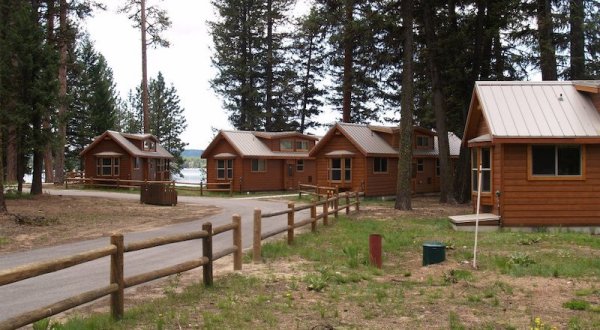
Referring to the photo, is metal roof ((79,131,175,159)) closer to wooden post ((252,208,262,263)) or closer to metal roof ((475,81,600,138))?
metal roof ((475,81,600,138))

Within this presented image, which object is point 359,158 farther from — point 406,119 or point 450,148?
point 450,148

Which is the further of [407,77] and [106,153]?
[106,153]

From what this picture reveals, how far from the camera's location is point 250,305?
771 centimetres

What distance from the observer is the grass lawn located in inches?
271

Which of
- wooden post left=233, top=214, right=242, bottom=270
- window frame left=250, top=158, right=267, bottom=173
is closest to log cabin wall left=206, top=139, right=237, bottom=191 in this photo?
window frame left=250, top=158, right=267, bottom=173

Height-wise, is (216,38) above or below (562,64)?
above

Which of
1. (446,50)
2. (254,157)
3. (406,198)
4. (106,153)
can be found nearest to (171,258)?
(406,198)

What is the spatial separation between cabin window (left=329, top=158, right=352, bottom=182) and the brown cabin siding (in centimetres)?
1696

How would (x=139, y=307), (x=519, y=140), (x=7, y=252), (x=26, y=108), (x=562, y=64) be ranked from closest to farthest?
1. (x=139, y=307)
2. (x=7, y=252)
3. (x=519, y=140)
4. (x=26, y=108)
5. (x=562, y=64)

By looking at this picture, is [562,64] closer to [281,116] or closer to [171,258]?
[171,258]

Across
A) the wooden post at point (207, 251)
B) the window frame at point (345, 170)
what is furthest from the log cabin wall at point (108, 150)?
the wooden post at point (207, 251)

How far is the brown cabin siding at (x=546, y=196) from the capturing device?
1756 centimetres

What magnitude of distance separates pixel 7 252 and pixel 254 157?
90.0 feet

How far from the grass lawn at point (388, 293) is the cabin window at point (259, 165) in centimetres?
2669
